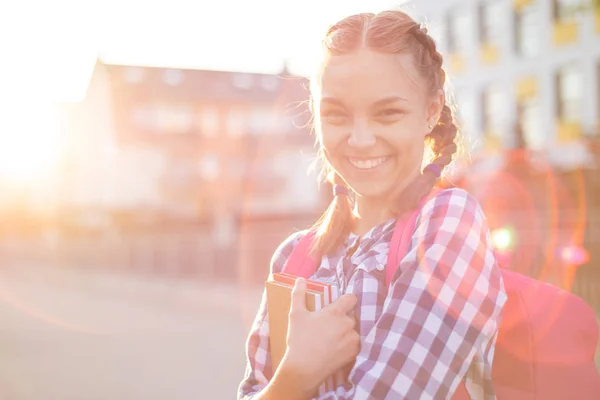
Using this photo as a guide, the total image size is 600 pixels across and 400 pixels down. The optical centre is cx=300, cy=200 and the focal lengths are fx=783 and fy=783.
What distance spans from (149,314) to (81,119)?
146 feet

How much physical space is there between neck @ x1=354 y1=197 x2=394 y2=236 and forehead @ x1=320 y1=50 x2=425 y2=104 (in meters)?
0.27

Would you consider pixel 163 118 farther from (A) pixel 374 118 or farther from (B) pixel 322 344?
(B) pixel 322 344

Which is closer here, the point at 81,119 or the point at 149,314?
the point at 149,314

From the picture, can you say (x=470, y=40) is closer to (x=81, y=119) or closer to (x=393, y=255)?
(x=393, y=255)

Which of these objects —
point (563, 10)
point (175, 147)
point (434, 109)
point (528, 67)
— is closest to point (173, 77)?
point (175, 147)

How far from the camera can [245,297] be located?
1499 cm

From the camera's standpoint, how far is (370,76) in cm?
167

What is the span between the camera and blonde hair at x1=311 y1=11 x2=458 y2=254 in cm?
170

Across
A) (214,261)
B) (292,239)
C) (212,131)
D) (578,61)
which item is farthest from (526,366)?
(212,131)

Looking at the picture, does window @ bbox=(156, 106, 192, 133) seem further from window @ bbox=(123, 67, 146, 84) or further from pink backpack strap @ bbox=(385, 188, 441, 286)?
pink backpack strap @ bbox=(385, 188, 441, 286)

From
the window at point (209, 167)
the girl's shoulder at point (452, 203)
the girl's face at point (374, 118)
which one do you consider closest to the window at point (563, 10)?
the girl's face at point (374, 118)

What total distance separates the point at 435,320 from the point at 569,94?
22771mm

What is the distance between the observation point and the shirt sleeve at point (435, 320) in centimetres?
149

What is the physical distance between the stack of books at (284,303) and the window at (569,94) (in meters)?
21.6
